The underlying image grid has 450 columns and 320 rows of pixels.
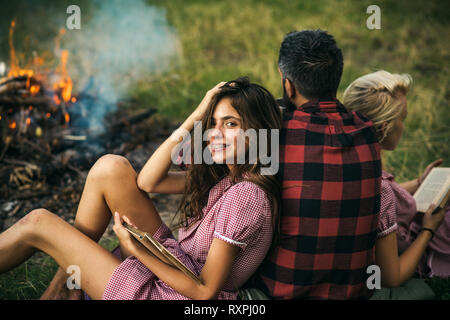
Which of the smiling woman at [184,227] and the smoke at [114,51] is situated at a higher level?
the smoke at [114,51]

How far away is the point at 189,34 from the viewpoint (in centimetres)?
777

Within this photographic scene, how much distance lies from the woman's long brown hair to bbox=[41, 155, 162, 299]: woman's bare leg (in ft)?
0.87

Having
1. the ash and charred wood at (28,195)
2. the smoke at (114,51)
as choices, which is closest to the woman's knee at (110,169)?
the ash and charred wood at (28,195)

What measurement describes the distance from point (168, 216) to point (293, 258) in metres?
1.83

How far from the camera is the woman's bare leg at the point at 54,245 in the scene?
2.10m

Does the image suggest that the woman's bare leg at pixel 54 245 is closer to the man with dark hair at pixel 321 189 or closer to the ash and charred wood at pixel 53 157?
the man with dark hair at pixel 321 189

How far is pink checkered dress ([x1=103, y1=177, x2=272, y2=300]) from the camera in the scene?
1860 mm

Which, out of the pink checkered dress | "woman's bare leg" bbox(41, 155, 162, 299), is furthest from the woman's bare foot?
the pink checkered dress

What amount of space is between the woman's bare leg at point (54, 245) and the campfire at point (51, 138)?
57.3 inches

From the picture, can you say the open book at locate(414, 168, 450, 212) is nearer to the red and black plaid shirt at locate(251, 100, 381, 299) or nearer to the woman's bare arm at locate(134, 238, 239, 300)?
the red and black plaid shirt at locate(251, 100, 381, 299)

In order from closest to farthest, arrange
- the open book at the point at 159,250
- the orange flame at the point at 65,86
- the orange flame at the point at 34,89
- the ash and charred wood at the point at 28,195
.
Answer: the open book at the point at 159,250, the ash and charred wood at the point at 28,195, the orange flame at the point at 34,89, the orange flame at the point at 65,86

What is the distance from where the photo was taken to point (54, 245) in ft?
7.03

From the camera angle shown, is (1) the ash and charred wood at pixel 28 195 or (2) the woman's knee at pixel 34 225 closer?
(2) the woman's knee at pixel 34 225
